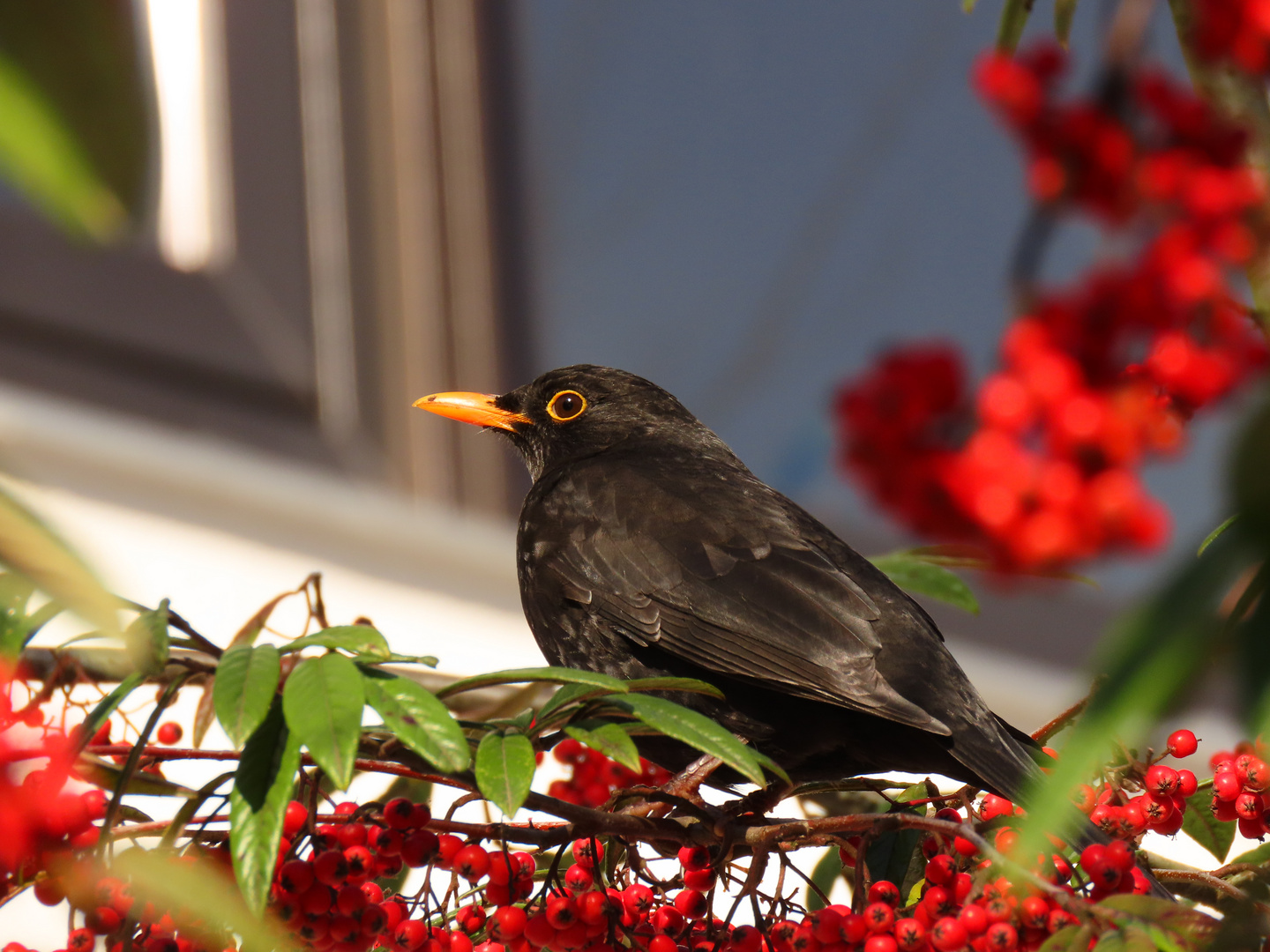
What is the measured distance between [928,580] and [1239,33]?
3.97ft

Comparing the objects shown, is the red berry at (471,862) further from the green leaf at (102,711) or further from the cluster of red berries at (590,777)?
the cluster of red berries at (590,777)

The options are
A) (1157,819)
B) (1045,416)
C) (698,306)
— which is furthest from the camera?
(698,306)

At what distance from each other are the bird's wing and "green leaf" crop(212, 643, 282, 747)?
3.21 feet

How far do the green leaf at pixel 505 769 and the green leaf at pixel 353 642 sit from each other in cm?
13

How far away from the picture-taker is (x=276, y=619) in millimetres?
4398

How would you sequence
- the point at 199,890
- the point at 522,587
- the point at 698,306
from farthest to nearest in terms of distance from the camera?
1. the point at 698,306
2. the point at 522,587
3. the point at 199,890

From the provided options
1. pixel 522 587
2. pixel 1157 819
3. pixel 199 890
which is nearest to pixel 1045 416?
pixel 1157 819

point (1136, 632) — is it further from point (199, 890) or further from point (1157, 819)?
point (1157, 819)

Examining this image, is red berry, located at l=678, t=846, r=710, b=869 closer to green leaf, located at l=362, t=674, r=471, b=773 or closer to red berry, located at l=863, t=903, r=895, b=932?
red berry, located at l=863, t=903, r=895, b=932

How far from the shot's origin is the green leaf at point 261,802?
1088 mm

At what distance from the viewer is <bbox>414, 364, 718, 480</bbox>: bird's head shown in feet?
10.3

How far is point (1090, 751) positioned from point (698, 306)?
17.2 feet

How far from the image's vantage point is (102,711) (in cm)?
122

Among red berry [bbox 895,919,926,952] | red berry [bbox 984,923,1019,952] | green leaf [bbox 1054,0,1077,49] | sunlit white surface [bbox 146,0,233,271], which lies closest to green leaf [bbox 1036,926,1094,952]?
red berry [bbox 984,923,1019,952]
